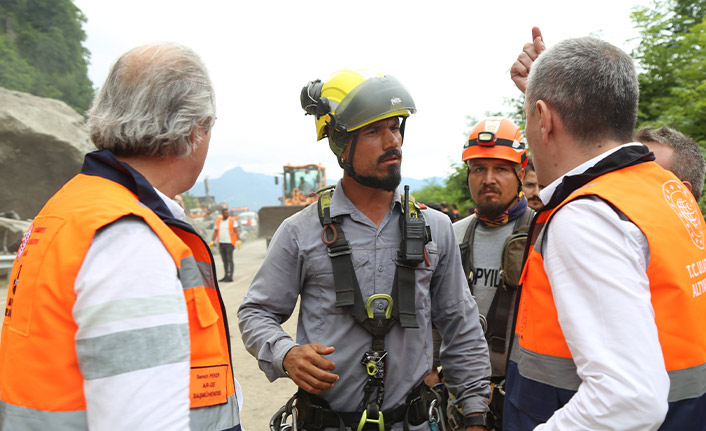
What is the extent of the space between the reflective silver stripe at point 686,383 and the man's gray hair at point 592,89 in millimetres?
708

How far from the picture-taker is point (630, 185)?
1.47 m

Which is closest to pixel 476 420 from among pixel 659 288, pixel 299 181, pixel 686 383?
pixel 686 383

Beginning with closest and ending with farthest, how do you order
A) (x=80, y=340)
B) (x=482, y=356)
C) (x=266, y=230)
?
(x=80, y=340) → (x=482, y=356) → (x=266, y=230)

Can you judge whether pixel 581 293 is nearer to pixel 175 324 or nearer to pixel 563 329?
pixel 563 329

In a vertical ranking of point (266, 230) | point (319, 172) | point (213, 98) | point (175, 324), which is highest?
point (213, 98)

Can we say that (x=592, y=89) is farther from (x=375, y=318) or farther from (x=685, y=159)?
(x=685, y=159)

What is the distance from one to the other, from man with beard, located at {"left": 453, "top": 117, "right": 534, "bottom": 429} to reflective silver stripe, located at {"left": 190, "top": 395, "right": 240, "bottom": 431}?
6.22 feet

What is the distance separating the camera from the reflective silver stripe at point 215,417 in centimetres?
135

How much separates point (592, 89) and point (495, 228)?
1990 millimetres

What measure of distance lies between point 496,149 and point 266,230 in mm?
19350

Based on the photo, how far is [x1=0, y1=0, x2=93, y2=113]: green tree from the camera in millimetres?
37844

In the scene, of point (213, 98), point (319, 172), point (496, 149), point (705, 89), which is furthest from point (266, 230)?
point (213, 98)

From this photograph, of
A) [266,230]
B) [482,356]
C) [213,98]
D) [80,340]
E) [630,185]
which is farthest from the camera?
[266,230]

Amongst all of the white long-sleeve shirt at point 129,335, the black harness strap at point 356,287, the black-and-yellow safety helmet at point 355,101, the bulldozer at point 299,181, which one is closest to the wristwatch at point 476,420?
the black harness strap at point 356,287
